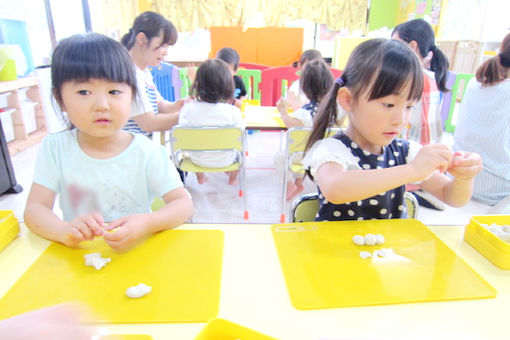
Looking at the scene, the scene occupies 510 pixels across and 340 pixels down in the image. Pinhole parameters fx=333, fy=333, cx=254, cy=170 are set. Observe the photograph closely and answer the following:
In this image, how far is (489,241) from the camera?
0.64 m

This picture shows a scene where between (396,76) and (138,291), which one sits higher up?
(396,76)

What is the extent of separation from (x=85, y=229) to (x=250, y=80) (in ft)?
10.8

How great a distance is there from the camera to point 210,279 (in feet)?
1.85

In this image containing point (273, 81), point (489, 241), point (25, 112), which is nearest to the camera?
point (489, 241)

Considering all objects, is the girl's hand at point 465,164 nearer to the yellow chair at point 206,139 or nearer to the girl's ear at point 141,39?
the yellow chair at point 206,139

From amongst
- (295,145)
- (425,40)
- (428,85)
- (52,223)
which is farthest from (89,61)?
(425,40)

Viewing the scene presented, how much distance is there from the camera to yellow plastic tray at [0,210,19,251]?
0.65m

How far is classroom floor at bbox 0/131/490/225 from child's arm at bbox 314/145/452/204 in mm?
Result: 950

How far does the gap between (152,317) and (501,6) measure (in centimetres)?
574

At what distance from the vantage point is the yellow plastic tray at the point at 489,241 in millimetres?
611

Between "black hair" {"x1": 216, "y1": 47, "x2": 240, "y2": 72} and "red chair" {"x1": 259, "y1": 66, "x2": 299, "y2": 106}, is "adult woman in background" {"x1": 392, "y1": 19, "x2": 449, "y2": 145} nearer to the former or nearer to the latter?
"black hair" {"x1": 216, "y1": 47, "x2": 240, "y2": 72}

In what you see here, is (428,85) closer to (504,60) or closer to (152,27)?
(504,60)

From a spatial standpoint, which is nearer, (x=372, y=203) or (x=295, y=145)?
(x=372, y=203)

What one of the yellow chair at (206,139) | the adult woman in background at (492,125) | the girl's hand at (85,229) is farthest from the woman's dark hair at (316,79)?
the girl's hand at (85,229)
